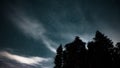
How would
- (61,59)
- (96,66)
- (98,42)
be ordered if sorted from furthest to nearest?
(61,59)
(98,42)
(96,66)

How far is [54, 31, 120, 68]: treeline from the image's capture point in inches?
1596

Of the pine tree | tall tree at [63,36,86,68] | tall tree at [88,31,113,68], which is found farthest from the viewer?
the pine tree

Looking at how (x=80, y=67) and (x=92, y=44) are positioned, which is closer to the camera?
(x=80, y=67)

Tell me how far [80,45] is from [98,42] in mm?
5733

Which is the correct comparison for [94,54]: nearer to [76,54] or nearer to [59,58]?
[76,54]

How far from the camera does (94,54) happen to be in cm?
4109

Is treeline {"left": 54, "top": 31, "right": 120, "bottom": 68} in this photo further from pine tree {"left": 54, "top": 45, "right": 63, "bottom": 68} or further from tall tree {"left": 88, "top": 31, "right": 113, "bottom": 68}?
pine tree {"left": 54, "top": 45, "right": 63, "bottom": 68}

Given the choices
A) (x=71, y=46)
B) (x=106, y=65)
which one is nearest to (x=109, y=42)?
(x=106, y=65)

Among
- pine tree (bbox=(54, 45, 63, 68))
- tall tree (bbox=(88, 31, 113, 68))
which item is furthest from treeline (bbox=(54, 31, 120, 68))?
pine tree (bbox=(54, 45, 63, 68))

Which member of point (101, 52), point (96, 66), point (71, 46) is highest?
point (71, 46)

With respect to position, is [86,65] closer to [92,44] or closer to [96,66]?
[96,66]

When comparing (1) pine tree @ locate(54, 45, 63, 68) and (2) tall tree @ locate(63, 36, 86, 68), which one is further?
(1) pine tree @ locate(54, 45, 63, 68)

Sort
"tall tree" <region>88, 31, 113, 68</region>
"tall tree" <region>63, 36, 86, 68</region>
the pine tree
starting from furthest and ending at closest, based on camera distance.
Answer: the pine tree < "tall tree" <region>63, 36, 86, 68</region> < "tall tree" <region>88, 31, 113, 68</region>

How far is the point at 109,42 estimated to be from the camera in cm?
4466
